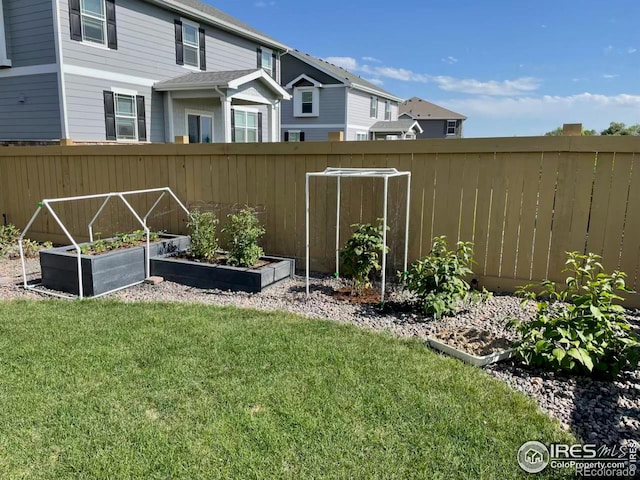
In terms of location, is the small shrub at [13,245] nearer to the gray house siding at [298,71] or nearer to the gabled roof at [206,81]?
the gabled roof at [206,81]

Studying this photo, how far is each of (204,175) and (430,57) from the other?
30370 mm

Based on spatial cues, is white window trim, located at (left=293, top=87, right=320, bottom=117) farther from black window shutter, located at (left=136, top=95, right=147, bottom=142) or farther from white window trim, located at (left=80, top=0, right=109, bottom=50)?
white window trim, located at (left=80, top=0, right=109, bottom=50)

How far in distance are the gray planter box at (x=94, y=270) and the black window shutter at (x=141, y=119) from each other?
342 inches

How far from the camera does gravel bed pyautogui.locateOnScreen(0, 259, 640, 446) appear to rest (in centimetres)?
260

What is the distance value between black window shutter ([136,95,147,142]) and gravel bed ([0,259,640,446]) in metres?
7.60

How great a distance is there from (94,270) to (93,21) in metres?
9.53

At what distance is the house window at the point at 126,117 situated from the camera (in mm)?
12777

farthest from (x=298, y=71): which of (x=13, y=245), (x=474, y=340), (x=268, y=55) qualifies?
(x=474, y=340)

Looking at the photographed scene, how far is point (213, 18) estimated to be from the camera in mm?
15047

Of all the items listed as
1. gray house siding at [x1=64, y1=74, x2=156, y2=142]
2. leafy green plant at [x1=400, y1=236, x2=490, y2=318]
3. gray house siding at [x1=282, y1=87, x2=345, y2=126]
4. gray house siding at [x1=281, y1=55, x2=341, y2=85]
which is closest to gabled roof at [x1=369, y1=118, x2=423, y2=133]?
gray house siding at [x1=282, y1=87, x2=345, y2=126]

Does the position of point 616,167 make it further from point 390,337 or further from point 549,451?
point 549,451

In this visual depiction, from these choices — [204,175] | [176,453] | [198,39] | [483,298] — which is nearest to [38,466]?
[176,453]

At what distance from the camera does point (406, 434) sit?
2.42m

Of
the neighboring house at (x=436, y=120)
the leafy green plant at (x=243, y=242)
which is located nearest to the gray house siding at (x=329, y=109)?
the neighboring house at (x=436, y=120)
